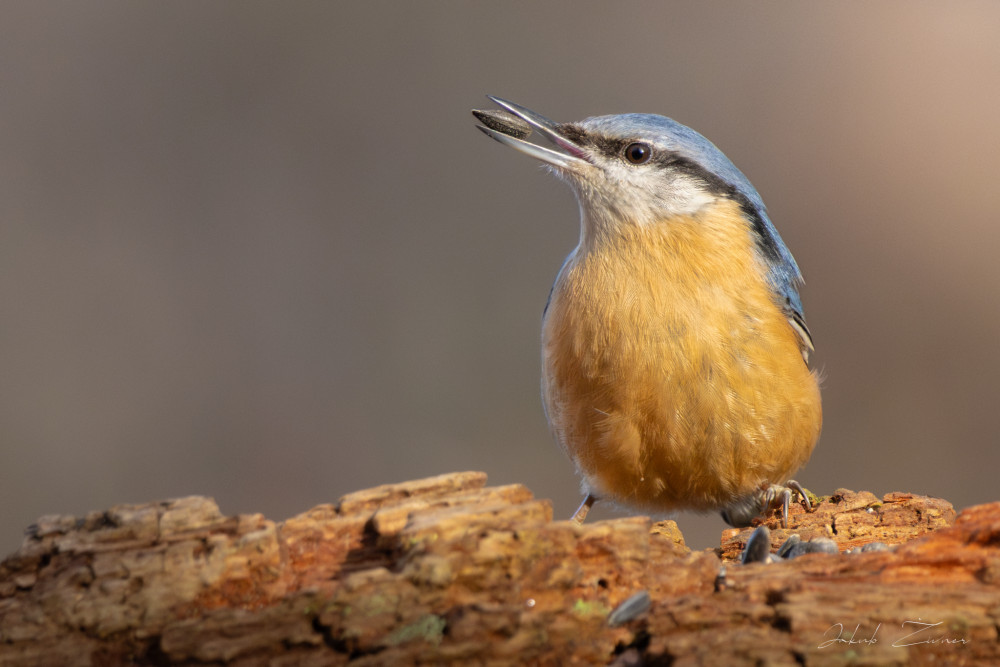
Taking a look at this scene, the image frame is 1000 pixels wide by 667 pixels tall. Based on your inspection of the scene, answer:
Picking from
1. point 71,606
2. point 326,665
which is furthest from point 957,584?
point 71,606

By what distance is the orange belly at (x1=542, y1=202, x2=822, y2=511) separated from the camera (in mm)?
3379

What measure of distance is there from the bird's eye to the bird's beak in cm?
19

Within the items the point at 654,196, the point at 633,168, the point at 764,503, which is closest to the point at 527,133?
the point at 633,168

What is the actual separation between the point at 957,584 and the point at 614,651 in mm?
873

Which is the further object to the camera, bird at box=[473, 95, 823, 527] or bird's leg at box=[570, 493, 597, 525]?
bird's leg at box=[570, 493, 597, 525]

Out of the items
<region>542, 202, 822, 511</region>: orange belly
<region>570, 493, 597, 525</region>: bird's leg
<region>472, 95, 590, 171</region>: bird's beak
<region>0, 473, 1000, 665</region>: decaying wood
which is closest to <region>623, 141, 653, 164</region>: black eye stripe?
<region>472, 95, 590, 171</region>: bird's beak

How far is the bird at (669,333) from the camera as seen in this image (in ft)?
11.1

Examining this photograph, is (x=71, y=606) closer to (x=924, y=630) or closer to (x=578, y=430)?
(x=924, y=630)

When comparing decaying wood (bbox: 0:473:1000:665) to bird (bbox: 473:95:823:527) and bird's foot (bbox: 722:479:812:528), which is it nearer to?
bird (bbox: 473:95:823:527)

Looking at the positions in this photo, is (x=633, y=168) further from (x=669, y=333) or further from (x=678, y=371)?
(x=678, y=371)

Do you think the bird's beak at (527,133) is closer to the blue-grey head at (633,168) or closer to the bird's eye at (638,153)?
the blue-grey head at (633,168)

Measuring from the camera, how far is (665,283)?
11.5 ft

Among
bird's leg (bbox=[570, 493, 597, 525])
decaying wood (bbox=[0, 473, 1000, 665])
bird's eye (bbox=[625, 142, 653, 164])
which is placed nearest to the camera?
decaying wood (bbox=[0, 473, 1000, 665])

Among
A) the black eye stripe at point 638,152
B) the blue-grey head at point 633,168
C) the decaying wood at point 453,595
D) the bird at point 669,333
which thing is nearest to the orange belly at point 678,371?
the bird at point 669,333
